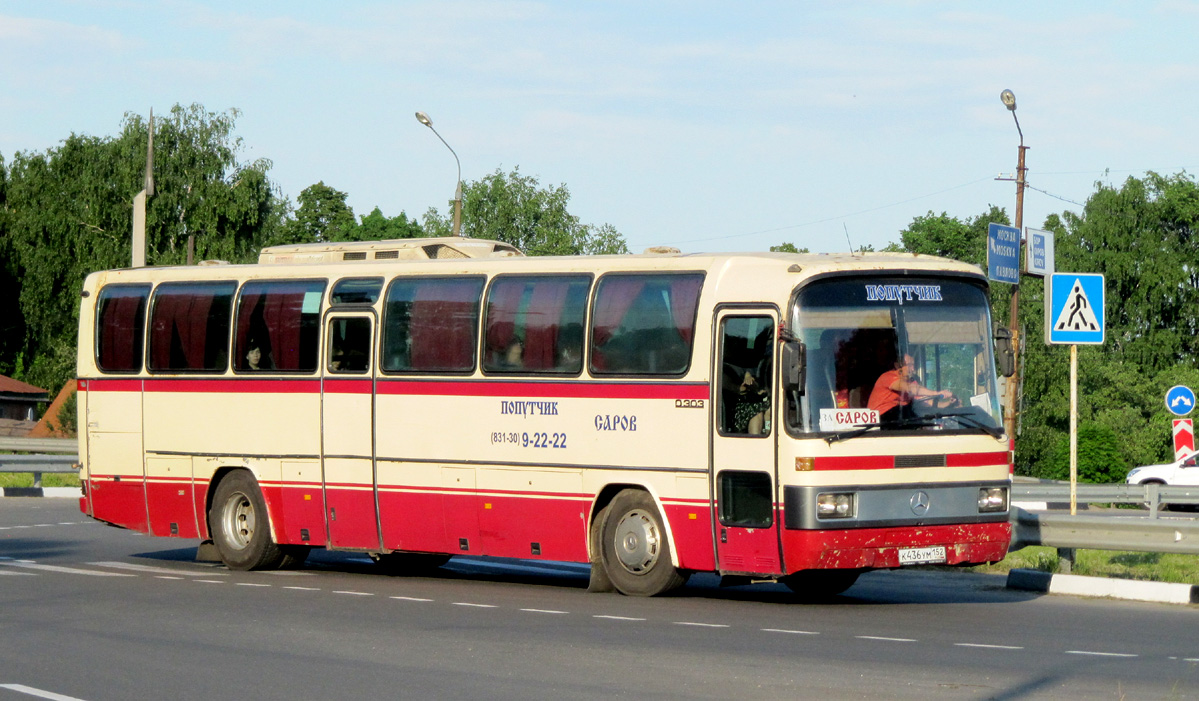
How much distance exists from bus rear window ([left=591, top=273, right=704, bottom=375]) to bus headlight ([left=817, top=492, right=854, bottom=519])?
1.89 m

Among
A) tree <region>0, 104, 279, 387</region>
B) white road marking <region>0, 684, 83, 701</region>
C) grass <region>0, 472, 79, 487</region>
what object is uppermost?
tree <region>0, 104, 279, 387</region>

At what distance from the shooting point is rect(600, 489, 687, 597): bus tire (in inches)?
609

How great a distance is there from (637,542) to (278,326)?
17.3 feet

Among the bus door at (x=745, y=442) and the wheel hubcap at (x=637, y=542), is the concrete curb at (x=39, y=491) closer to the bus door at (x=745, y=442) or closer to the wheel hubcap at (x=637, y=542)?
the wheel hubcap at (x=637, y=542)

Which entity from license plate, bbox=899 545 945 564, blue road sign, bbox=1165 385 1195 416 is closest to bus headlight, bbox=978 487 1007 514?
license plate, bbox=899 545 945 564

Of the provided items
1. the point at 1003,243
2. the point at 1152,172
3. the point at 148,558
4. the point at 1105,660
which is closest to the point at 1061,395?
the point at 1152,172

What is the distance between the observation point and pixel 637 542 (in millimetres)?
15711

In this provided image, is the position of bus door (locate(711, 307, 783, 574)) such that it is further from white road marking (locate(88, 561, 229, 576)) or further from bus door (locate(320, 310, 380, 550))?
white road marking (locate(88, 561, 229, 576))

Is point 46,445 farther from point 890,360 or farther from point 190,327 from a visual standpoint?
point 890,360

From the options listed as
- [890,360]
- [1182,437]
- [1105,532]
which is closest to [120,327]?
[890,360]

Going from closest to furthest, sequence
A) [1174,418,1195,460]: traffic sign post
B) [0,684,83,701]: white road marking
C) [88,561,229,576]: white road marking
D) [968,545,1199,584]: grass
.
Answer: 1. [0,684,83,701]: white road marking
2. [968,545,1199,584]: grass
3. [88,561,229,576]: white road marking
4. [1174,418,1195,460]: traffic sign post

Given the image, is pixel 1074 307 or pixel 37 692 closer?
pixel 37 692

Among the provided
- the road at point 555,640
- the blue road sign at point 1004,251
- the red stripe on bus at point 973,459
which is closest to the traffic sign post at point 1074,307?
the road at point 555,640

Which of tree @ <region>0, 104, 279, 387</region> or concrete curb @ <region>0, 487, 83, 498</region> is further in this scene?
tree @ <region>0, 104, 279, 387</region>
